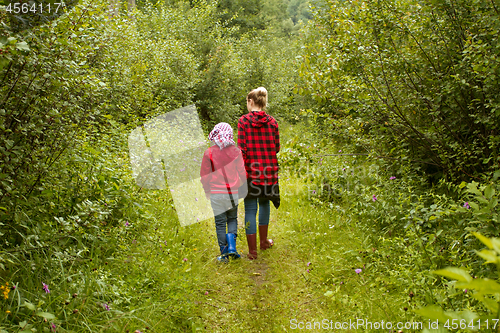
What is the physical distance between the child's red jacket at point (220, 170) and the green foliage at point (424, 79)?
1251 millimetres

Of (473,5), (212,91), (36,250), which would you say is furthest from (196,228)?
(212,91)

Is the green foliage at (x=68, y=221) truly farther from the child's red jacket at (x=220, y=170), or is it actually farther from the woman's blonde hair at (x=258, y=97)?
the woman's blonde hair at (x=258, y=97)

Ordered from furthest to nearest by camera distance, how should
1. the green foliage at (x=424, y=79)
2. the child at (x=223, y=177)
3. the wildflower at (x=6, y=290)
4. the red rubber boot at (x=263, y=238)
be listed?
the red rubber boot at (x=263, y=238) → the child at (x=223, y=177) → the green foliage at (x=424, y=79) → the wildflower at (x=6, y=290)

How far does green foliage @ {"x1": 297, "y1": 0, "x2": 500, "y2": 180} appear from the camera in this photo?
11.5 feet

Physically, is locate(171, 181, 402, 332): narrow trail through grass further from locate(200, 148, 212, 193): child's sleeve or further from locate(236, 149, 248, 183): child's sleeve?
locate(236, 149, 248, 183): child's sleeve

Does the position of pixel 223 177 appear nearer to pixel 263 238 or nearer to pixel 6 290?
pixel 263 238

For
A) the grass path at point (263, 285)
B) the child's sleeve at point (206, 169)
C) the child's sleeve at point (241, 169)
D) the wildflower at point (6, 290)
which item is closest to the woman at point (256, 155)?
the child's sleeve at point (241, 169)

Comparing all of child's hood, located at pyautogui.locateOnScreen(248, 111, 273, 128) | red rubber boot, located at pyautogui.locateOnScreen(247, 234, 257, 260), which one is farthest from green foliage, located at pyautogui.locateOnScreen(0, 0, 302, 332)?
child's hood, located at pyautogui.locateOnScreen(248, 111, 273, 128)

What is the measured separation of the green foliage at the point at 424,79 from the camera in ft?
11.5

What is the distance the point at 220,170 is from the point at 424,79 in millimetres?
2701

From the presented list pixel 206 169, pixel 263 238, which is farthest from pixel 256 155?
pixel 263 238

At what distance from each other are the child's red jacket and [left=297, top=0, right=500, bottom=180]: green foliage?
1251 mm

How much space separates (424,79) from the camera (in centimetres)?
421

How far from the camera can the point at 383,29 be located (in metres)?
4.56
